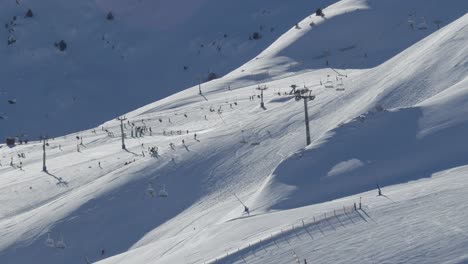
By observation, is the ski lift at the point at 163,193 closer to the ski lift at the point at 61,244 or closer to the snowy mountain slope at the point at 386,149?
the ski lift at the point at 61,244

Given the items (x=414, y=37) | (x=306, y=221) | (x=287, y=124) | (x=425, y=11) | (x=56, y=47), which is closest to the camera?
(x=306, y=221)

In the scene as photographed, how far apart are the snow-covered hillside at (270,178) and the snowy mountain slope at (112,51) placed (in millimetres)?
23095

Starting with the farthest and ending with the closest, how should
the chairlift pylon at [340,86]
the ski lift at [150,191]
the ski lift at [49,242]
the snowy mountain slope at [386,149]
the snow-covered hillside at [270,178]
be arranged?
the chairlift pylon at [340,86], the ski lift at [150,191], the ski lift at [49,242], the snowy mountain slope at [386,149], the snow-covered hillside at [270,178]

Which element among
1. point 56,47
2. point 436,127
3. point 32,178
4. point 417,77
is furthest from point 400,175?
point 56,47

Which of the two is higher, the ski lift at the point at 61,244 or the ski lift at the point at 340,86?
the ski lift at the point at 340,86

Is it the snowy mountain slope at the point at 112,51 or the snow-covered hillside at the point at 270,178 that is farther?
the snowy mountain slope at the point at 112,51

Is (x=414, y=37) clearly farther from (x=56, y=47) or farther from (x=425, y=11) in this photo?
(x=56, y=47)

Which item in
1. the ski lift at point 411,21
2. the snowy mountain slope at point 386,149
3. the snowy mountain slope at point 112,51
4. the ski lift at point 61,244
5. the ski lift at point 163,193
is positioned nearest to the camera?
the snowy mountain slope at point 386,149

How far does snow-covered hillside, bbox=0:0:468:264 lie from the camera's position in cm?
2877

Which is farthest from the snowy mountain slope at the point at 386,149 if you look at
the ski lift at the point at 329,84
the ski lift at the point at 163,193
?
the ski lift at the point at 329,84

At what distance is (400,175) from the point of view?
35.0 metres

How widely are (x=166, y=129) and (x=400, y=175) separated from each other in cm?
2716

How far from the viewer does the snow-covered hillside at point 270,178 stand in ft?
94.4

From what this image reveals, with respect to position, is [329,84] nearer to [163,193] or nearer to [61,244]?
[163,193]
